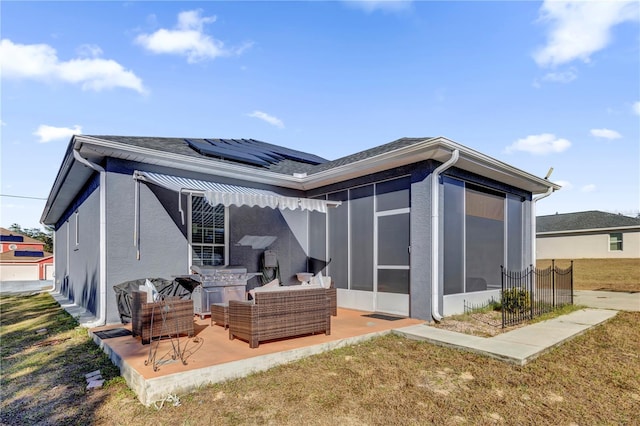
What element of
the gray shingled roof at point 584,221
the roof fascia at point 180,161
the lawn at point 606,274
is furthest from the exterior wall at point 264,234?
the gray shingled roof at point 584,221

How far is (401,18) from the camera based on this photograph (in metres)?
13.4

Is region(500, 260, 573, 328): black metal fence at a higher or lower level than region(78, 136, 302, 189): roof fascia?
lower

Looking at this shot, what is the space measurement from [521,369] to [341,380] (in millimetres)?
2933

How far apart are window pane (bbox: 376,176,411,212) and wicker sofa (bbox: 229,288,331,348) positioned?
380cm

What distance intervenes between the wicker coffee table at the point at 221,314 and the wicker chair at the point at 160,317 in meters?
0.82

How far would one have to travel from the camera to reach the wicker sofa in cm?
628

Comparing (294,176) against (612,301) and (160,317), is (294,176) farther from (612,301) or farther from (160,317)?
(612,301)

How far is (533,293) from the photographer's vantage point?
11234 millimetres

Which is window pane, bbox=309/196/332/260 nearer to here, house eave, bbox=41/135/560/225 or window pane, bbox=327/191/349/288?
window pane, bbox=327/191/349/288

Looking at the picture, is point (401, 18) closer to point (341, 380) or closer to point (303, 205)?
point (303, 205)

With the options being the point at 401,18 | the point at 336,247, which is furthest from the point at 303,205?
the point at 401,18

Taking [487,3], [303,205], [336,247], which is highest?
[487,3]

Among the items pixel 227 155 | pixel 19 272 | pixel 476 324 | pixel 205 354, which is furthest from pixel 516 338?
pixel 19 272

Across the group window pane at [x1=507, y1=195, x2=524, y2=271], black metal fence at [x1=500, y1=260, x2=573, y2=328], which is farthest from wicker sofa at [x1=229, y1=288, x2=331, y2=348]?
window pane at [x1=507, y1=195, x2=524, y2=271]
